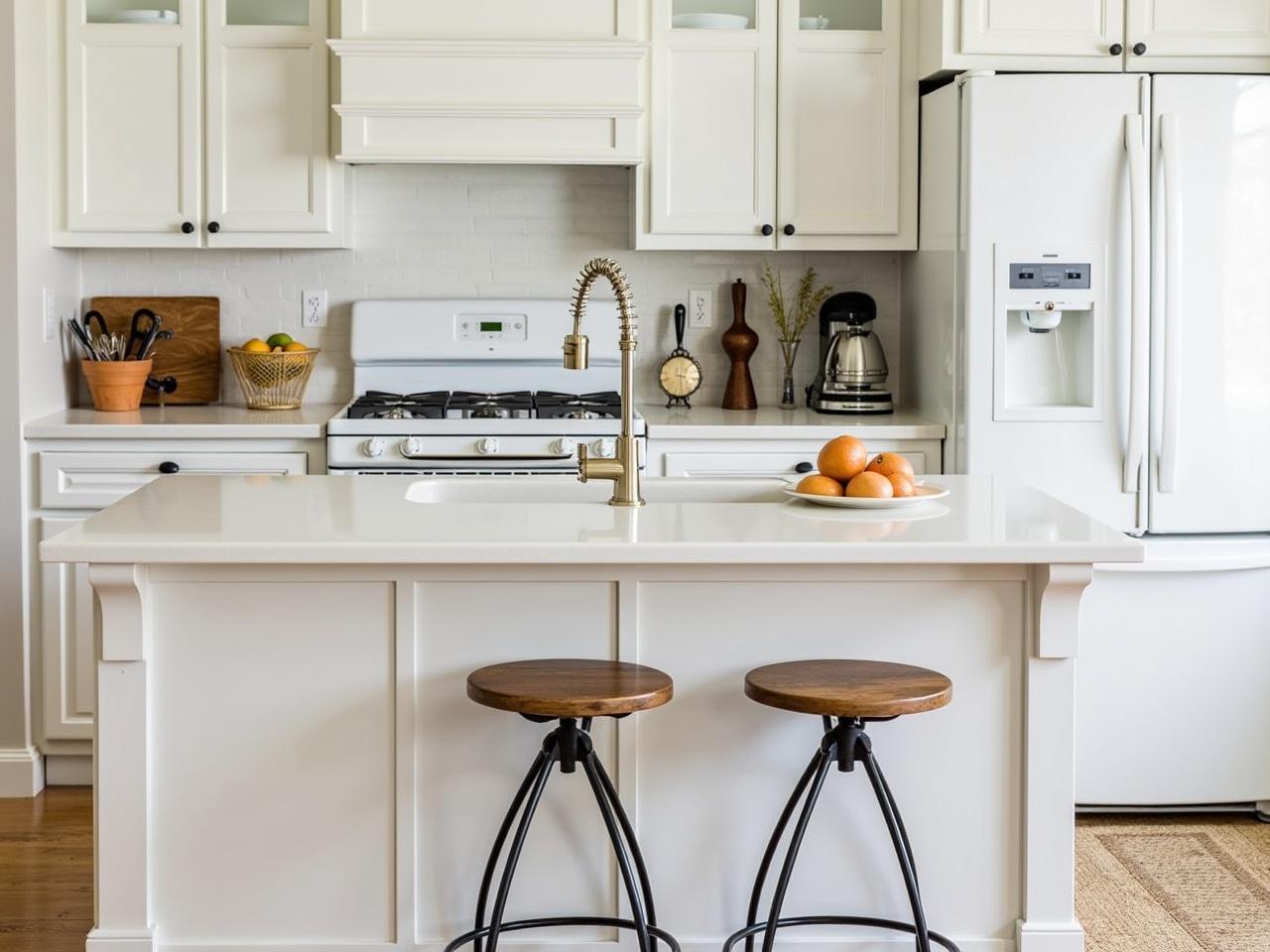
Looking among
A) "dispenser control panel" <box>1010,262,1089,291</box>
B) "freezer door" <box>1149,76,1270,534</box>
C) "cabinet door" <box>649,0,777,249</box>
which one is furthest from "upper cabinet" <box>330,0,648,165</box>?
"freezer door" <box>1149,76,1270,534</box>

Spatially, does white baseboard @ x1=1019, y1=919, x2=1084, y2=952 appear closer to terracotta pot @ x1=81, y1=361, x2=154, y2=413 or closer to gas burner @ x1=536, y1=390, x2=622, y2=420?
gas burner @ x1=536, y1=390, x2=622, y2=420

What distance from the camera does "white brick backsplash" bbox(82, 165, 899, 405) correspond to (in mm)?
4582

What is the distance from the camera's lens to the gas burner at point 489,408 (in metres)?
4.09

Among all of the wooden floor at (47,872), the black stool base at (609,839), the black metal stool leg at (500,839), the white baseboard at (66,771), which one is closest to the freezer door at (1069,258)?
the black stool base at (609,839)

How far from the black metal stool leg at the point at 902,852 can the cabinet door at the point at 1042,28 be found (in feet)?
7.24

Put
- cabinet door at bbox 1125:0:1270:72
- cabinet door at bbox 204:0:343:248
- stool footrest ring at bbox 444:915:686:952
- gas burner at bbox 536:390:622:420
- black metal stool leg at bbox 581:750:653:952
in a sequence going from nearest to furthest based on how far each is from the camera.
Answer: black metal stool leg at bbox 581:750:653:952 → stool footrest ring at bbox 444:915:686:952 → cabinet door at bbox 1125:0:1270:72 → gas burner at bbox 536:390:622:420 → cabinet door at bbox 204:0:343:248

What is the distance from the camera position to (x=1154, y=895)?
326 cm

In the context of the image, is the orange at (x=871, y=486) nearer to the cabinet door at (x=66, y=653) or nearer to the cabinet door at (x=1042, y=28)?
the cabinet door at (x=1042, y=28)

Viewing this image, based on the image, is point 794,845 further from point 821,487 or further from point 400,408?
point 400,408

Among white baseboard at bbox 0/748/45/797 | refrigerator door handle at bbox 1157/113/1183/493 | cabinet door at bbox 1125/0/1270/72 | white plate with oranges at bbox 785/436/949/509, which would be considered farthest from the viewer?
white baseboard at bbox 0/748/45/797

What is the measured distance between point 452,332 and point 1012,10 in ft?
5.96

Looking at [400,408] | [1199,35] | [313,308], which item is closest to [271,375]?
[313,308]

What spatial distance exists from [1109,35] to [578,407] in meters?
1.67

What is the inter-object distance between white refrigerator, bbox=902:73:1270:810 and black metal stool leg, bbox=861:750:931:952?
4.70 feet
